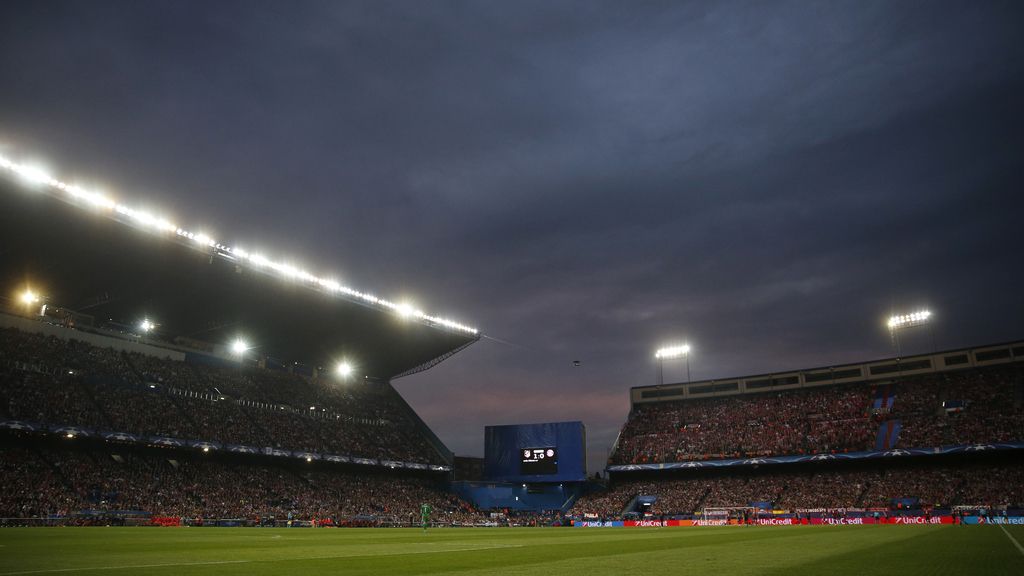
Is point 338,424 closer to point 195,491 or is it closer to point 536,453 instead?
point 195,491

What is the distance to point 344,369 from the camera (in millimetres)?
74125

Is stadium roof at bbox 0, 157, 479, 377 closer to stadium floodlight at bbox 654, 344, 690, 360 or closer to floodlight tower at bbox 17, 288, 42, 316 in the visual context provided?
floodlight tower at bbox 17, 288, 42, 316

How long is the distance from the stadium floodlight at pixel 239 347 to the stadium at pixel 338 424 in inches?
13.2

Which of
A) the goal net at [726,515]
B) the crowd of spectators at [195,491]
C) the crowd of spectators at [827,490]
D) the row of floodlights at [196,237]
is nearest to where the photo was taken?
the row of floodlights at [196,237]

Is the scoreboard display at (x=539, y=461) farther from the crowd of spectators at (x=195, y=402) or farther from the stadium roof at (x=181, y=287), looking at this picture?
the stadium roof at (x=181, y=287)

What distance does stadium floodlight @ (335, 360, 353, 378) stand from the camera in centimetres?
7319

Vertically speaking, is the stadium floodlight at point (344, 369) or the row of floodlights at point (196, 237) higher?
the row of floodlights at point (196, 237)

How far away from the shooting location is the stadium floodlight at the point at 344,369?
240ft

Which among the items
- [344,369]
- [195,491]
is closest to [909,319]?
[344,369]

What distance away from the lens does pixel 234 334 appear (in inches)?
2389

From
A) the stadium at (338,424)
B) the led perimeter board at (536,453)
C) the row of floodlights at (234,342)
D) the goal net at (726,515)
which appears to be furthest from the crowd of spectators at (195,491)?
the goal net at (726,515)

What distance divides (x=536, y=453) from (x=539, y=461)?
0.93m

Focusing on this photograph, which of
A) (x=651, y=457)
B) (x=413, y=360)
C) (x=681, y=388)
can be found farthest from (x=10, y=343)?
(x=681, y=388)

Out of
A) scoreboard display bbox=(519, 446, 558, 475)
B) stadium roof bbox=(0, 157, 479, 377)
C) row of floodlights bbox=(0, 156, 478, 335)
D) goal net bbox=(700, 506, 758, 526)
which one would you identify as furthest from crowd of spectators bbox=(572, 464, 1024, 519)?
row of floodlights bbox=(0, 156, 478, 335)
